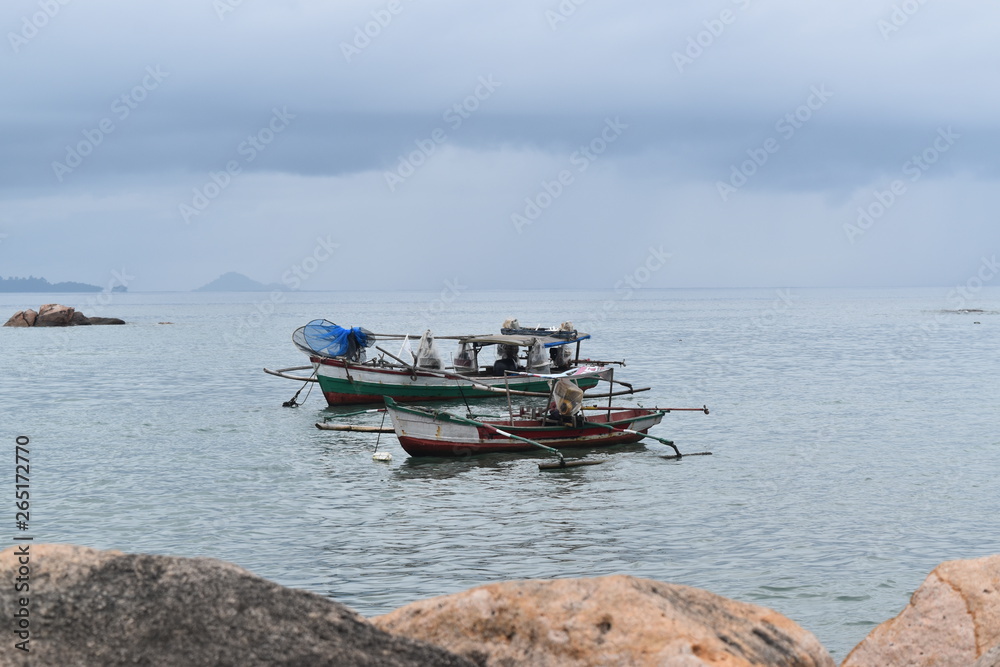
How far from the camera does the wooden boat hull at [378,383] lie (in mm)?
37469

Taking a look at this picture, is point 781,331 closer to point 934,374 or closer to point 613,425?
point 934,374

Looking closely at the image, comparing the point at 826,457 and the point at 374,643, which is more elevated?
the point at 374,643

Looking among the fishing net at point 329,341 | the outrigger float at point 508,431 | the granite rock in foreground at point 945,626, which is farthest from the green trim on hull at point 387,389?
the granite rock in foreground at point 945,626

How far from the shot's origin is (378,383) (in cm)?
3772

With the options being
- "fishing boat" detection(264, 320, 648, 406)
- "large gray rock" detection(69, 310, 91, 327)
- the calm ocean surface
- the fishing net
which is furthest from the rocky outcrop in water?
"fishing boat" detection(264, 320, 648, 406)

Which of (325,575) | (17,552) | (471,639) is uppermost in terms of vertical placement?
(17,552)

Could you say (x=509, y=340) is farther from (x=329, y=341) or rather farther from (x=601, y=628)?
(x=601, y=628)

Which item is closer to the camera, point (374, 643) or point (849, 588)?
point (374, 643)

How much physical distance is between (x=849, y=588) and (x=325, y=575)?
8.07m

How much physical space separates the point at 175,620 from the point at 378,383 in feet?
107

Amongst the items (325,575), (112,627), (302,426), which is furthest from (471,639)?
(302,426)

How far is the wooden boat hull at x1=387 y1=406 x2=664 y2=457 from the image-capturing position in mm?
25078

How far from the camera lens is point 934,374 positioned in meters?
54.2

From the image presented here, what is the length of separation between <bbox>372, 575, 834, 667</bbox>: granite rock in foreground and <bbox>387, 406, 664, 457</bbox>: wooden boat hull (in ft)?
61.2
